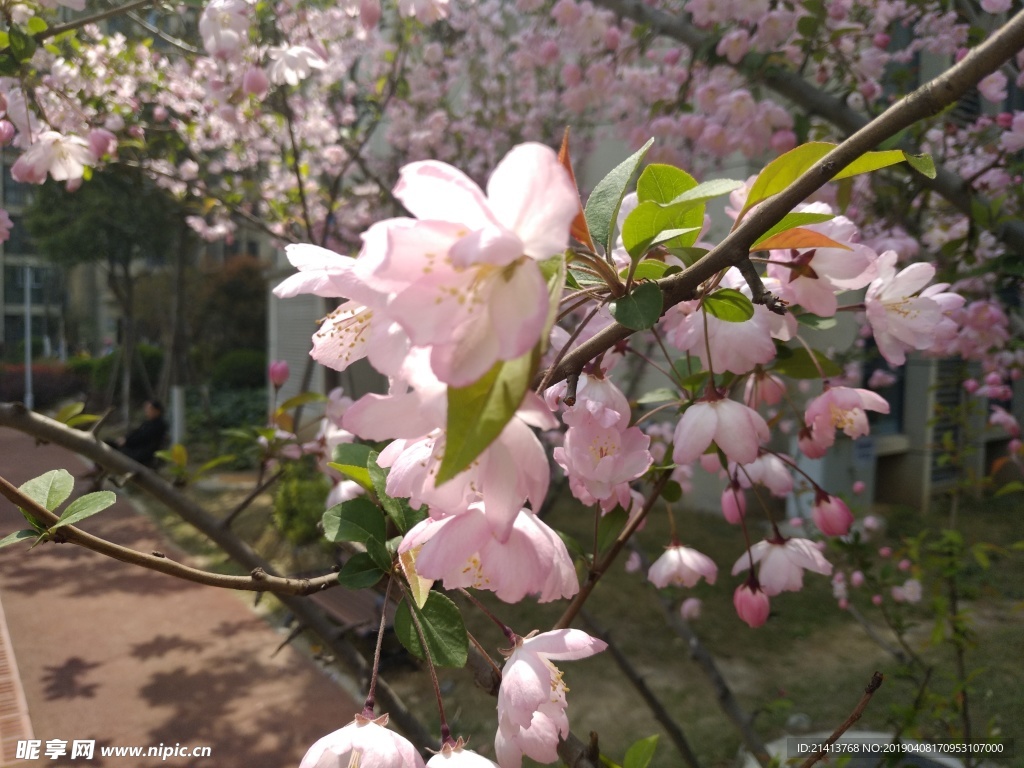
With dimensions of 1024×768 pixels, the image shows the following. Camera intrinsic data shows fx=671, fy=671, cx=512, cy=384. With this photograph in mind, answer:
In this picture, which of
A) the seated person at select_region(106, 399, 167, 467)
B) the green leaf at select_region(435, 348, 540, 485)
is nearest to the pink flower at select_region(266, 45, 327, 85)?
the green leaf at select_region(435, 348, 540, 485)

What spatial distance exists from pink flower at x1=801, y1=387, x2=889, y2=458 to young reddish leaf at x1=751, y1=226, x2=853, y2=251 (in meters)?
0.30

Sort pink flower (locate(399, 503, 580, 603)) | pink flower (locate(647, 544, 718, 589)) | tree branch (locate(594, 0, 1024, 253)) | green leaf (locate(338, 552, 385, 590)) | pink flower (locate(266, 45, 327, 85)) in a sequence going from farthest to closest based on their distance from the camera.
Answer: pink flower (locate(266, 45, 327, 85)) → tree branch (locate(594, 0, 1024, 253)) → pink flower (locate(647, 544, 718, 589)) → green leaf (locate(338, 552, 385, 590)) → pink flower (locate(399, 503, 580, 603))

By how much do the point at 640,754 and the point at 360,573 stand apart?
37cm

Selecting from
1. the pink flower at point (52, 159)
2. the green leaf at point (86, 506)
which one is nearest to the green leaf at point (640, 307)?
the green leaf at point (86, 506)

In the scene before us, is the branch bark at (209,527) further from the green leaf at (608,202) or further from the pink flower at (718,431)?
the green leaf at (608,202)

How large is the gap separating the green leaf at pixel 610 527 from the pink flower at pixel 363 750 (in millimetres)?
318

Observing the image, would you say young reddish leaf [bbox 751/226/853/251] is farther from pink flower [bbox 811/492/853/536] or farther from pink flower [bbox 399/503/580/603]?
pink flower [bbox 811/492/853/536]

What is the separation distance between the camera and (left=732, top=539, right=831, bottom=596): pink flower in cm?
89

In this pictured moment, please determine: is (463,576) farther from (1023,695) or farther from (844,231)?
(1023,695)

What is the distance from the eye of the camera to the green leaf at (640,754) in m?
0.71

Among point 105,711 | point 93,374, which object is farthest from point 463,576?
point 93,374

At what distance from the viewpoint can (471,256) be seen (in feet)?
0.91

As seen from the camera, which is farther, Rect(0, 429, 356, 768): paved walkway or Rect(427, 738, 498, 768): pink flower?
Rect(0, 429, 356, 768): paved walkway

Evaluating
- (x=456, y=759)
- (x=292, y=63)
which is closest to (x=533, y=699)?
(x=456, y=759)
